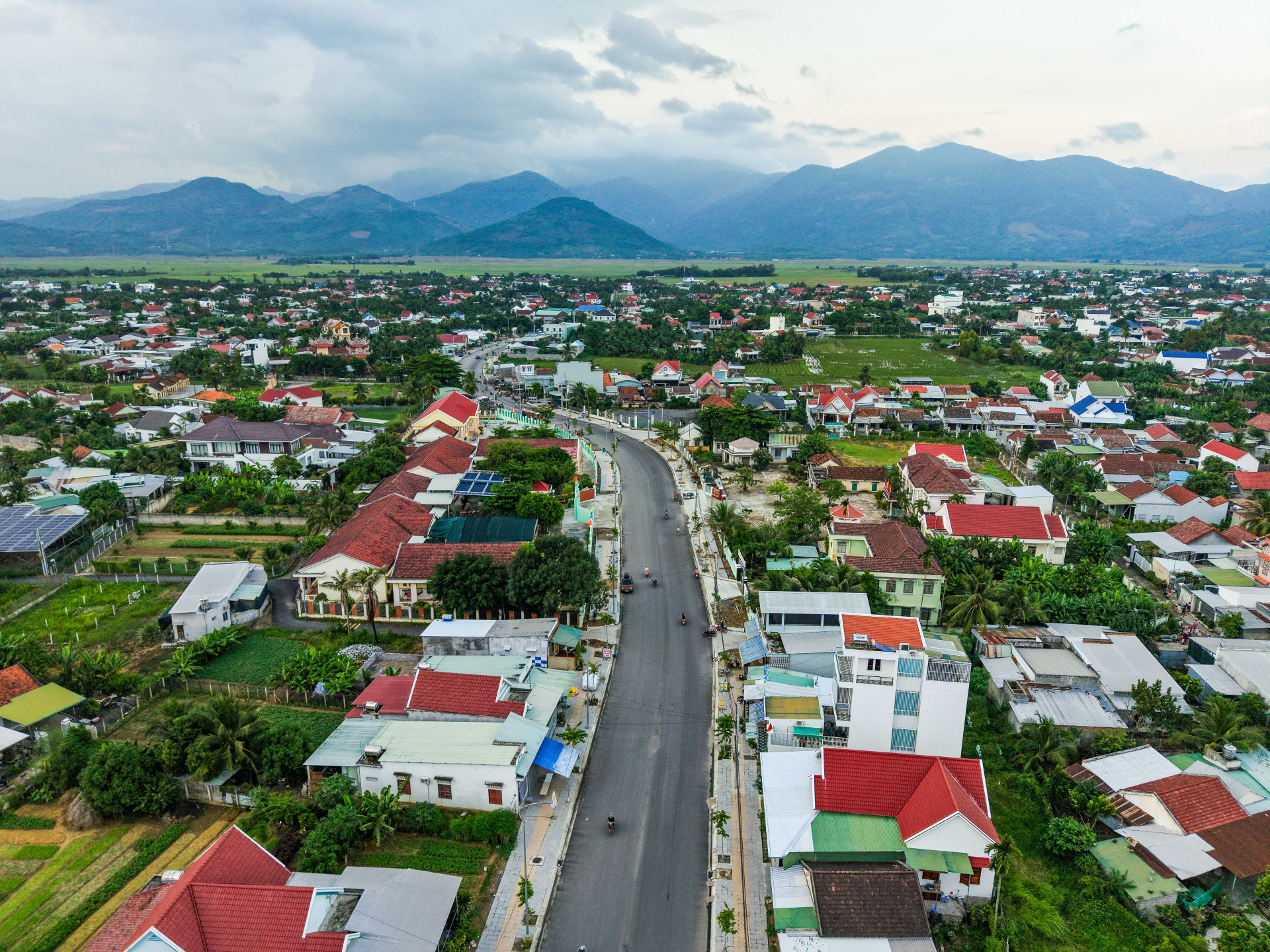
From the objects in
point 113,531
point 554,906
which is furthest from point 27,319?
point 554,906

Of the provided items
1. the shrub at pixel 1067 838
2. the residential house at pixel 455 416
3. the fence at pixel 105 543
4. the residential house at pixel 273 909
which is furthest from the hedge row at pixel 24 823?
the residential house at pixel 455 416

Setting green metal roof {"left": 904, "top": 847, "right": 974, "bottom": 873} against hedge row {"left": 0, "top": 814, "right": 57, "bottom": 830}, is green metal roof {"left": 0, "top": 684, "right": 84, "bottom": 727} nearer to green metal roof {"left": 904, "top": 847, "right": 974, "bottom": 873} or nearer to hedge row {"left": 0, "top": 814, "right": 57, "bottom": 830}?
hedge row {"left": 0, "top": 814, "right": 57, "bottom": 830}

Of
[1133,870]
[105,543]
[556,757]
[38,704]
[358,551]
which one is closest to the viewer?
[1133,870]

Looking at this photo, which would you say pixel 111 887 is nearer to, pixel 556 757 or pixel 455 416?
pixel 556 757

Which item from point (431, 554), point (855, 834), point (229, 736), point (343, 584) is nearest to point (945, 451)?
point (431, 554)

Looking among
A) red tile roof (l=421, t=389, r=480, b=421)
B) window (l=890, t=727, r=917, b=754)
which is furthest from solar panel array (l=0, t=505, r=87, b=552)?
window (l=890, t=727, r=917, b=754)

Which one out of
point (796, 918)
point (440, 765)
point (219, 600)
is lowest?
point (796, 918)

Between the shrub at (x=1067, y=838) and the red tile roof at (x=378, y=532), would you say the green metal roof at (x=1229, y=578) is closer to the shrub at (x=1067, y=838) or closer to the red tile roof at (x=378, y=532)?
the shrub at (x=1067, y=838)
